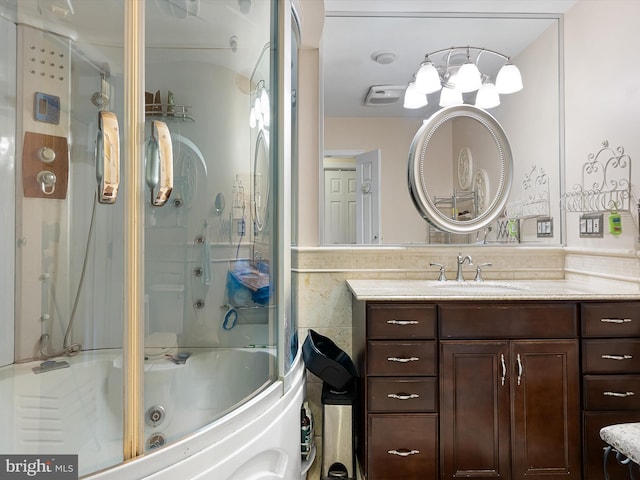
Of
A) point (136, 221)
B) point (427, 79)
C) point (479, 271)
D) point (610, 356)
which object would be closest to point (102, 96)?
point (136, 221)

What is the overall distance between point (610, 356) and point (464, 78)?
1635 mm

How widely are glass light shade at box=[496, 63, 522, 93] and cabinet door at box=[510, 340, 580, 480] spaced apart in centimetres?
150

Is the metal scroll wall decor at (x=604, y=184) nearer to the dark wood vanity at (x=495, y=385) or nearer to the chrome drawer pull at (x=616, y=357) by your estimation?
the dark wood vanity at (x=495, y=385)

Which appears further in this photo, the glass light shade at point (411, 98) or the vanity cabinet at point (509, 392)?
the glass light shade at point (411, 98)

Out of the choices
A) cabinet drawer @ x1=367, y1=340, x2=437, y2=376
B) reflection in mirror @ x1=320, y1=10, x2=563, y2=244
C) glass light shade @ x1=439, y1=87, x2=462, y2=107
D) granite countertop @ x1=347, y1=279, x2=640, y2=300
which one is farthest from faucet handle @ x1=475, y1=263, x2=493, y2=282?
glass light shade @ x1=439, y1=87, x2=462, y2=107

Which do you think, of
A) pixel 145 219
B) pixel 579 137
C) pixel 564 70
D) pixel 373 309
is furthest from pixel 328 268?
pixel 564 70

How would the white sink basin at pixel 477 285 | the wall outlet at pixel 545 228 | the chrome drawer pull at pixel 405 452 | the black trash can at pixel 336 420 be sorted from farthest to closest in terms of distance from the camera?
the wall outlet at pixel 545 228 → the white sink basin at pixel 477 285 → the black trash can at pixel 336 420 → the chrome drawer pull at pixel 405 452

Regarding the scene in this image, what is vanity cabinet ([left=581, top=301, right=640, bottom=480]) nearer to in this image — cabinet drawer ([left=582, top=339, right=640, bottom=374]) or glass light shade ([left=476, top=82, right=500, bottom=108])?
cabinet drawer ([left=582, top=339, right=640, bottom=374])

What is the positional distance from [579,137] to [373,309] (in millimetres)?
1589

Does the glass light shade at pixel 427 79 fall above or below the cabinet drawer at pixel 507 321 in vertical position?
above

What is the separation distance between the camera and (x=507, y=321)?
5.31 ft

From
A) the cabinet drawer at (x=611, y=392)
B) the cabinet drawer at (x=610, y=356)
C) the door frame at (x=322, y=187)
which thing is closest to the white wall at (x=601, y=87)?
the cabinet drawer at (x=610, y=356)

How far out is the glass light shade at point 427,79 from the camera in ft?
7.20

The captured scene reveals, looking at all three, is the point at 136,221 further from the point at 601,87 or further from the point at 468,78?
the point at 601,87
